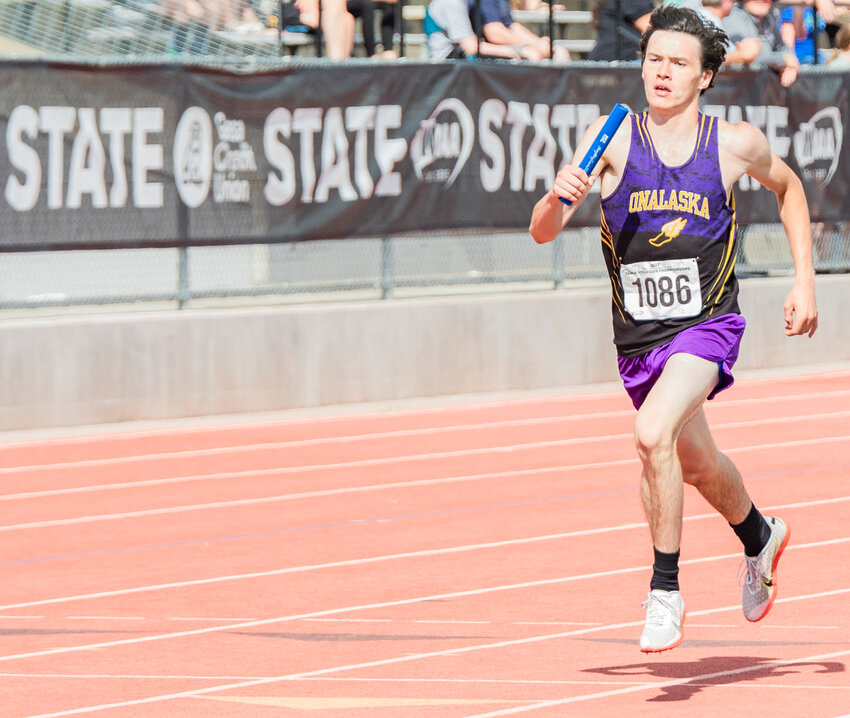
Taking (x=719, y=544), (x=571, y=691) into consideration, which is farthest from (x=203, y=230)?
(x=571, y=691)

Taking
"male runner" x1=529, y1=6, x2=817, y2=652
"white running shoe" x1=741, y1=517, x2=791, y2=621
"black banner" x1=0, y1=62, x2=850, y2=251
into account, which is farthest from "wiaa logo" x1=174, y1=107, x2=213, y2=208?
"white running shoe" x1=741, y1=517, x2=791, y2=621

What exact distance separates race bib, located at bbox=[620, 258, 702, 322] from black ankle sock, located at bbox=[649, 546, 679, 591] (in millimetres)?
886

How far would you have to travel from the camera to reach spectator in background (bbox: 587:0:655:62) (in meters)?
16.8

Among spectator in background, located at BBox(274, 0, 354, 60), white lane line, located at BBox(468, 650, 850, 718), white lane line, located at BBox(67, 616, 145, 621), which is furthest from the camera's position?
spectator in background, located at BBox(274, 0, 354, 60)

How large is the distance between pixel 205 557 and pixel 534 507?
2.11m

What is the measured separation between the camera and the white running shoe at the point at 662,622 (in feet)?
18.3

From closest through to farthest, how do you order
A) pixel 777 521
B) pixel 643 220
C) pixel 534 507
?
pixel 643 220
pixel 777 521
pixel 534 507

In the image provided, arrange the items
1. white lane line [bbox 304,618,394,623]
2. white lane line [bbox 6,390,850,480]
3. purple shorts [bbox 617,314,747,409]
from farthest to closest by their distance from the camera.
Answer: white lane line [bbox 6,390,850,480] < white lane line [bbox 304,618,394,623] < purple shorts [bbox 617,314,747,409]

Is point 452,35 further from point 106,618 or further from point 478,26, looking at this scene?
point 106,618

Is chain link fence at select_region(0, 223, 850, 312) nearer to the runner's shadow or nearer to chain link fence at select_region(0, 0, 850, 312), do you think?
chain link fence at select_region(0, 0, 850, 312)

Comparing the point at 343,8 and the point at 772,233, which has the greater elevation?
the point at 343,8

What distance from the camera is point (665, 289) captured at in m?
6.21

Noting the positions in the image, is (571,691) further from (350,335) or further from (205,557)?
(350,335)

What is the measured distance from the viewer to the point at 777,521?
6.64m
